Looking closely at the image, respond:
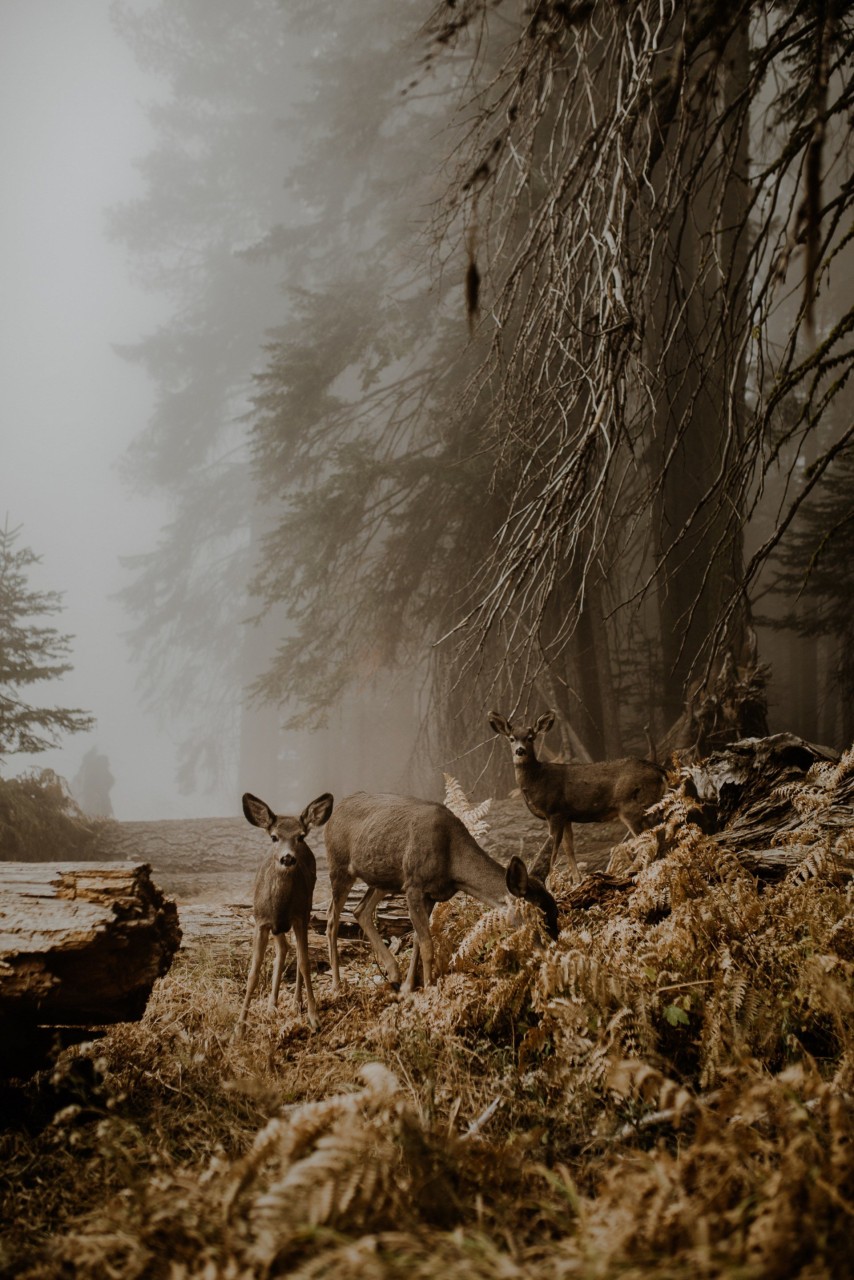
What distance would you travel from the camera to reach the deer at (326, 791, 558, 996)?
468 centimetres

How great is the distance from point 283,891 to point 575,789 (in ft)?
11.7

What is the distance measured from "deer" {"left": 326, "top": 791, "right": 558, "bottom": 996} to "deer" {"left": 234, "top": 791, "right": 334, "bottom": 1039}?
628mm

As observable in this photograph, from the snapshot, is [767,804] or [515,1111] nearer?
[515,1111]

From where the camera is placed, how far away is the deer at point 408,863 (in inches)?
184

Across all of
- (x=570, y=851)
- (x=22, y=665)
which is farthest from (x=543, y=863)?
(x=22, y=665)

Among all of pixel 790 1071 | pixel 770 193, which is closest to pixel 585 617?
pixel 770 193

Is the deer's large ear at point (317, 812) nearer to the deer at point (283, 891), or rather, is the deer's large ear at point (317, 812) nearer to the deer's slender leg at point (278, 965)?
the deer at point (283, 891)

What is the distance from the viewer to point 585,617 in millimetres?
10992

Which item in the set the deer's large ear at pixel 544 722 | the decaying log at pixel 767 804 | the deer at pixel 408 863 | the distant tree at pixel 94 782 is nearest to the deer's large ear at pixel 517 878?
the deer at pixel 408 863

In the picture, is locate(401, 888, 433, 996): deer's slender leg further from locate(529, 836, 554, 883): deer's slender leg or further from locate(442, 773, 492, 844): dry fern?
locate(529, 836, 554, 883): deer's slender leg

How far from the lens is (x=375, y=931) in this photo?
537cm

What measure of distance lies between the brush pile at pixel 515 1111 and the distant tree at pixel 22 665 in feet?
25.9

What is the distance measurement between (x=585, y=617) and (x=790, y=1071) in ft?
31.2

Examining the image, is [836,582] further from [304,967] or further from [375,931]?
[304,967]
